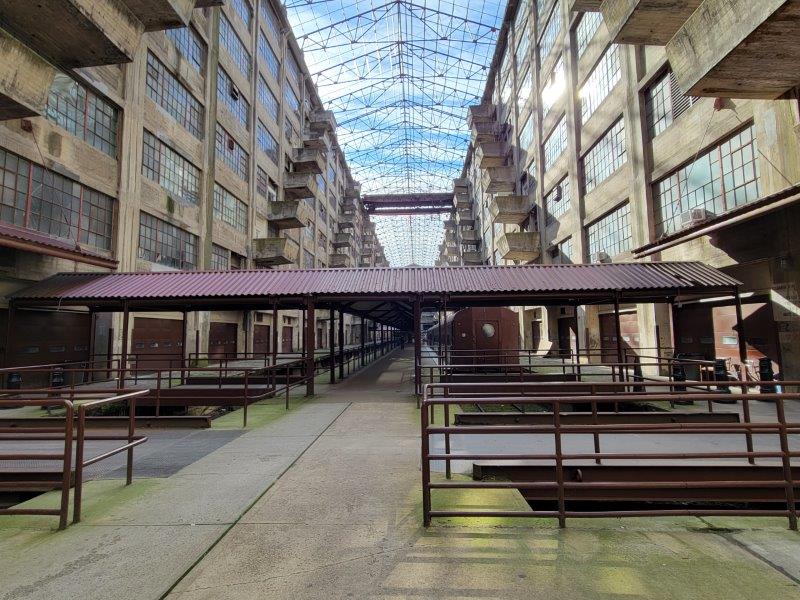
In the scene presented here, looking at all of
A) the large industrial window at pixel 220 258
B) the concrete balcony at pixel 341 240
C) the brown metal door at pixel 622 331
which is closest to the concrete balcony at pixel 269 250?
the large industrial window at pixel 220 258

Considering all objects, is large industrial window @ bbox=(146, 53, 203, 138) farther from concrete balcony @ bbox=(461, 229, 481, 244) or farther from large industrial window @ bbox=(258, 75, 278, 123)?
concrete balcony @ bbox=(461, 229, 481, 244)

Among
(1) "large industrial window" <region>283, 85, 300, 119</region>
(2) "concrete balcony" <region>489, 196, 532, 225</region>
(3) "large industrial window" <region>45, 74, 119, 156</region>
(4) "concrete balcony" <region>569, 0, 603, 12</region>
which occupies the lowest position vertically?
(3) "large industrial window" <region>45, 74, 119, 156</region>

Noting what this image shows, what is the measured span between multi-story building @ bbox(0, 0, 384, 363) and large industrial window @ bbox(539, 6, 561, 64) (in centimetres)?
2018

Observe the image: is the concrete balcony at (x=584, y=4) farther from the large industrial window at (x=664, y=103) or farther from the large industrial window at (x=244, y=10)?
the large industrial window at (x=244, y=10)

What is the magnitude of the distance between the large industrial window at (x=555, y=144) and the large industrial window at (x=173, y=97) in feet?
69.6

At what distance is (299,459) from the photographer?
6094 mm

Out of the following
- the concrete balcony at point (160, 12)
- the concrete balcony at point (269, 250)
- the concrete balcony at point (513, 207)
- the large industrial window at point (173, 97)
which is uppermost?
the large industrial window at point (173, 97)

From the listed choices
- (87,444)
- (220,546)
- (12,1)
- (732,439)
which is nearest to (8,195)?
(12,1)

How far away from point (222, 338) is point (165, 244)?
7567 millimetres

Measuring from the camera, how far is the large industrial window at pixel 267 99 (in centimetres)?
3161

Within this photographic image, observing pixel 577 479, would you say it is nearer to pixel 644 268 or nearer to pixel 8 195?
pixel 644 268

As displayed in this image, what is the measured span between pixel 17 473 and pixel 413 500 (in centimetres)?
522

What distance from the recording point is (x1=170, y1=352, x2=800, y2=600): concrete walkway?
2.83m

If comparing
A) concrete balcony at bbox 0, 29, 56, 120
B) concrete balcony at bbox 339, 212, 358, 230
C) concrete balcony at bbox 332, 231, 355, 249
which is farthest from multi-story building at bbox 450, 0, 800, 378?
concrete balcony at bbox 339, 212, 358, 230
